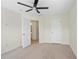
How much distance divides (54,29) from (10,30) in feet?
13.2

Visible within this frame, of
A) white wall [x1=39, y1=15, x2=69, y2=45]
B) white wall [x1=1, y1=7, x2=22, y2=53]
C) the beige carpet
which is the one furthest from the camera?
white wall [x1=39, y1=15, x2=69, y2=45]

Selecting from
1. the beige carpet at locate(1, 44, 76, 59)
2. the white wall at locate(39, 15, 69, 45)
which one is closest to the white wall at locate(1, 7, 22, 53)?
the beige carpet at locate(1, 44, 76, 59)

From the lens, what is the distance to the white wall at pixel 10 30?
468cm

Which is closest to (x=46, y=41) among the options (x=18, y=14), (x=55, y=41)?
(x=55, y=41)

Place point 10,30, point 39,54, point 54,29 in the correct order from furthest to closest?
point 54,29
point 10,30
point 39,54

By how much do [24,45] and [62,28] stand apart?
3.53m

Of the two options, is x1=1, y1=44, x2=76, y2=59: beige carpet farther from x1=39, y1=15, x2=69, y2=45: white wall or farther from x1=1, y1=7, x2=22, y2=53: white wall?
x1=39, y1=15, x2=69, y2=45: white wall

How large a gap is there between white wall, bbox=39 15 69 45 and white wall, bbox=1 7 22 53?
250cm

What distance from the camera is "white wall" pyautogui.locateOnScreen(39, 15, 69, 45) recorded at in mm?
7496

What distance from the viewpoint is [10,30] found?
5.28 meters

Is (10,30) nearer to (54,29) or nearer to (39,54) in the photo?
(39,54)

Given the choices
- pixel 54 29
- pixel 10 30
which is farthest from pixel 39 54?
pixel 54 29

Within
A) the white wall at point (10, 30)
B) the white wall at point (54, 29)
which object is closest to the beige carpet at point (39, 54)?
the white wall at point (10, 30)

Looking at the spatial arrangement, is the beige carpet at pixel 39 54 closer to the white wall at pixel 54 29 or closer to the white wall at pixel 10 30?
the white wall at pixel 10 30
